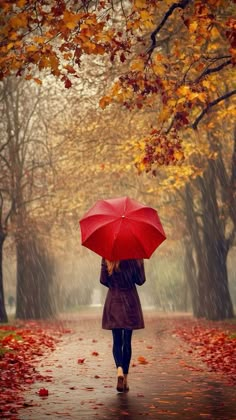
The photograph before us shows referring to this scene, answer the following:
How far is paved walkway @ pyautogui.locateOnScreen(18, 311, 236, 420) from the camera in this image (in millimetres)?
7008

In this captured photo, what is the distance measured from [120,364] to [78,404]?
1177 mm

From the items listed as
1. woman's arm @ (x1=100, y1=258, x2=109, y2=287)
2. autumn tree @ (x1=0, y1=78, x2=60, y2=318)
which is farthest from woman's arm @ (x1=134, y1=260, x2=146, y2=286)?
autumn tree @ (x1=0, y1=78, x2=60, y2=318)

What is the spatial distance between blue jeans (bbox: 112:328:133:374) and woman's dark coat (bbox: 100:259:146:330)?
17 centimetres

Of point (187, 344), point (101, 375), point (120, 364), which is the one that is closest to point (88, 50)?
point (120, 364)

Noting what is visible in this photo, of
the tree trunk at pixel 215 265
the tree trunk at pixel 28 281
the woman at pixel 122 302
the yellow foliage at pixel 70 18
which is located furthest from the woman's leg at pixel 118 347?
the tree trunk at pixel 28 281

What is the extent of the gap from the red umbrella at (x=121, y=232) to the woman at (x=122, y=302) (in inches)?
9.7

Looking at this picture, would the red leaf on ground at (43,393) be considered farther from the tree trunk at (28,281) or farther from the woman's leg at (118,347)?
the tree trunk at (28,281)

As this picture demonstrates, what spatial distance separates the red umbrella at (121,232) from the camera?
27.3 ft

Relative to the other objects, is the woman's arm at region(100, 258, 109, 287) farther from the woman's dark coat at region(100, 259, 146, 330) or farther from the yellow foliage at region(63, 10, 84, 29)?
the yellow foliage at region(63, 10, 84, 29)

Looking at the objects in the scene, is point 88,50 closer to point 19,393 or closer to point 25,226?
point 19,393

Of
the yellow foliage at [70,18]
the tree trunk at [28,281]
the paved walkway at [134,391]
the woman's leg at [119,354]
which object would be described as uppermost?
the yellow foliage at [70,18]

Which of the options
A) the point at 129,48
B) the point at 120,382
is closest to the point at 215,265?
the point at 129,48

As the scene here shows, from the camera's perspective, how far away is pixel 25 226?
2611cm

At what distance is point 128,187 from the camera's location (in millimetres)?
30406
